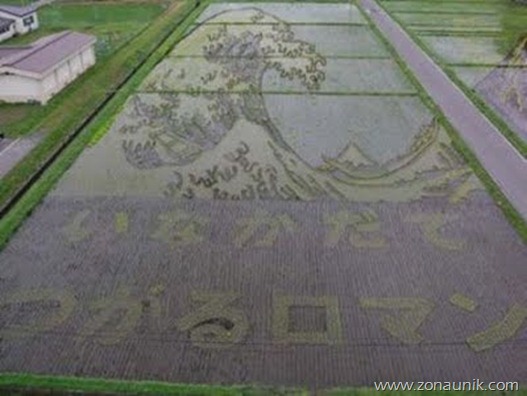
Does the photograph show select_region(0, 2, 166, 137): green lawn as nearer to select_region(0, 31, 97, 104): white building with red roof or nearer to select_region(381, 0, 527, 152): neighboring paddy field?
select_region(0, 31, 97, 104): white building with red roof

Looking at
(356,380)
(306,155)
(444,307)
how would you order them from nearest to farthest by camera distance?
(356,380)
(444,307)
(306,155)

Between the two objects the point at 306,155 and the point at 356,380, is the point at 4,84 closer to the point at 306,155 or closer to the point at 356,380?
the point at 306,155

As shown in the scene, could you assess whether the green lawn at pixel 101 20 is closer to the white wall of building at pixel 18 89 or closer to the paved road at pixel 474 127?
the white wall of building at pixel 18 89

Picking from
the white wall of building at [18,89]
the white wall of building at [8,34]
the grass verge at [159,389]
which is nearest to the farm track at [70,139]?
the white wall of building at [18,89]

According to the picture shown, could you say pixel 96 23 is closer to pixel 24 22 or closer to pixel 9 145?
pixel 24 22

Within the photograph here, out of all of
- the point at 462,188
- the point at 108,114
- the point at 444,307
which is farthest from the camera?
the point at 108,114

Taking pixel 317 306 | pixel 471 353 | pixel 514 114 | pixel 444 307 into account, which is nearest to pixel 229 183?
pixel 317 306
